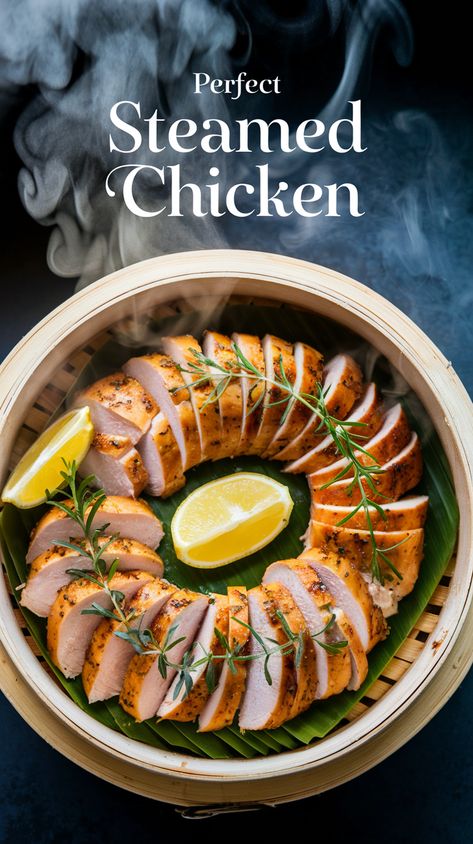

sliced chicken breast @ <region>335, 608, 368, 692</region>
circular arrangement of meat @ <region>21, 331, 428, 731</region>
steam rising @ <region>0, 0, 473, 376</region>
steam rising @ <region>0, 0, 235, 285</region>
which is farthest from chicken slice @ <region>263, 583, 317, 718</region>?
steam rising @ <region>0, 0, 235, 285</region>

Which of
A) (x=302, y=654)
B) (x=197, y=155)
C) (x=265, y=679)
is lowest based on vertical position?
(x=265, y=679)

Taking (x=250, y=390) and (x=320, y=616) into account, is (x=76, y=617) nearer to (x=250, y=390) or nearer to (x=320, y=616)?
(x=320, y=616)

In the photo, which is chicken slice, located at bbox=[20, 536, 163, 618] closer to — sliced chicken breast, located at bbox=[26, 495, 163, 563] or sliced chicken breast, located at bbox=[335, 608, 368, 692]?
sliced chicken breast, located at bbox=[26, 495, 163, 563]

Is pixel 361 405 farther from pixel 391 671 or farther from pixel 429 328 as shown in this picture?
pixel 391 671

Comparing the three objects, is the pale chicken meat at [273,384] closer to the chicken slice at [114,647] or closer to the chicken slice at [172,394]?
the chicken slice at [172,394]

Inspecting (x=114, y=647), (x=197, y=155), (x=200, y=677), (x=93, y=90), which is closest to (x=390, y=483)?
(x=200, y=677)

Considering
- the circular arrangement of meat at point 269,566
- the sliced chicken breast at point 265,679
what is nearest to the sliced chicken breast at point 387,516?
the circular arrangement of meat at point 269,566
